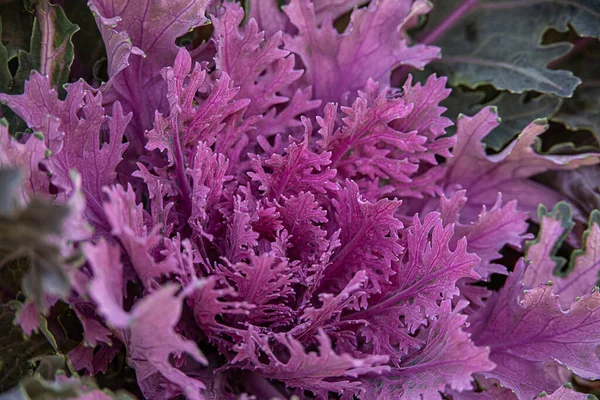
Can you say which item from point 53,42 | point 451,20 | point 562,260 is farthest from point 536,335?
point 53,42

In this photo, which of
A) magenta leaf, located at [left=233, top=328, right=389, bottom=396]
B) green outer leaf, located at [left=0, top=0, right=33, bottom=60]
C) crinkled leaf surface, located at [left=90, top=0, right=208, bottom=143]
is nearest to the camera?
magenta leaf, located at [left=233, top=328, right=389, bottom=396]

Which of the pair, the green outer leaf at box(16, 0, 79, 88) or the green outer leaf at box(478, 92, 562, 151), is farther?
the green outer leaf at box(478, 92, 562, 151)

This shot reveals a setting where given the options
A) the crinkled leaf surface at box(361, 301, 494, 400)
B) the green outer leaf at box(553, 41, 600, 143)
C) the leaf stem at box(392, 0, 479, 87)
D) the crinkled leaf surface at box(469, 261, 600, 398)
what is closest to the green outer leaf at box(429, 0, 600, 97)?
the leaf stem at box(392, 0, 479, 87)

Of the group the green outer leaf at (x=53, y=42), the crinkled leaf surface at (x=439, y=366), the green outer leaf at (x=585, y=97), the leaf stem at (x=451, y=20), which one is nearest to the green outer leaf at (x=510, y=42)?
the leaf stem at (x=451, y=20)

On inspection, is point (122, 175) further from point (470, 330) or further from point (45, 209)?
point (470, 330)

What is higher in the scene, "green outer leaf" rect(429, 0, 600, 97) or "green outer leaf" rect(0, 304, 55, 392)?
"green outer leaf" rect(429, 0, 600, 97)

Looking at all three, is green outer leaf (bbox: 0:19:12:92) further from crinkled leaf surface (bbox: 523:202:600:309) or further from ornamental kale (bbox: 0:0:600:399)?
crinkled leaf surface (bbox: 523:202:600:309)

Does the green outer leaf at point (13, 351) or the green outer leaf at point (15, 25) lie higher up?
the green outer leaf at point (15, 25)

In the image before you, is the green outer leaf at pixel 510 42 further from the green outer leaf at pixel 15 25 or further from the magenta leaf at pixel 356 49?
the green outer leaf at pixel 15 25
